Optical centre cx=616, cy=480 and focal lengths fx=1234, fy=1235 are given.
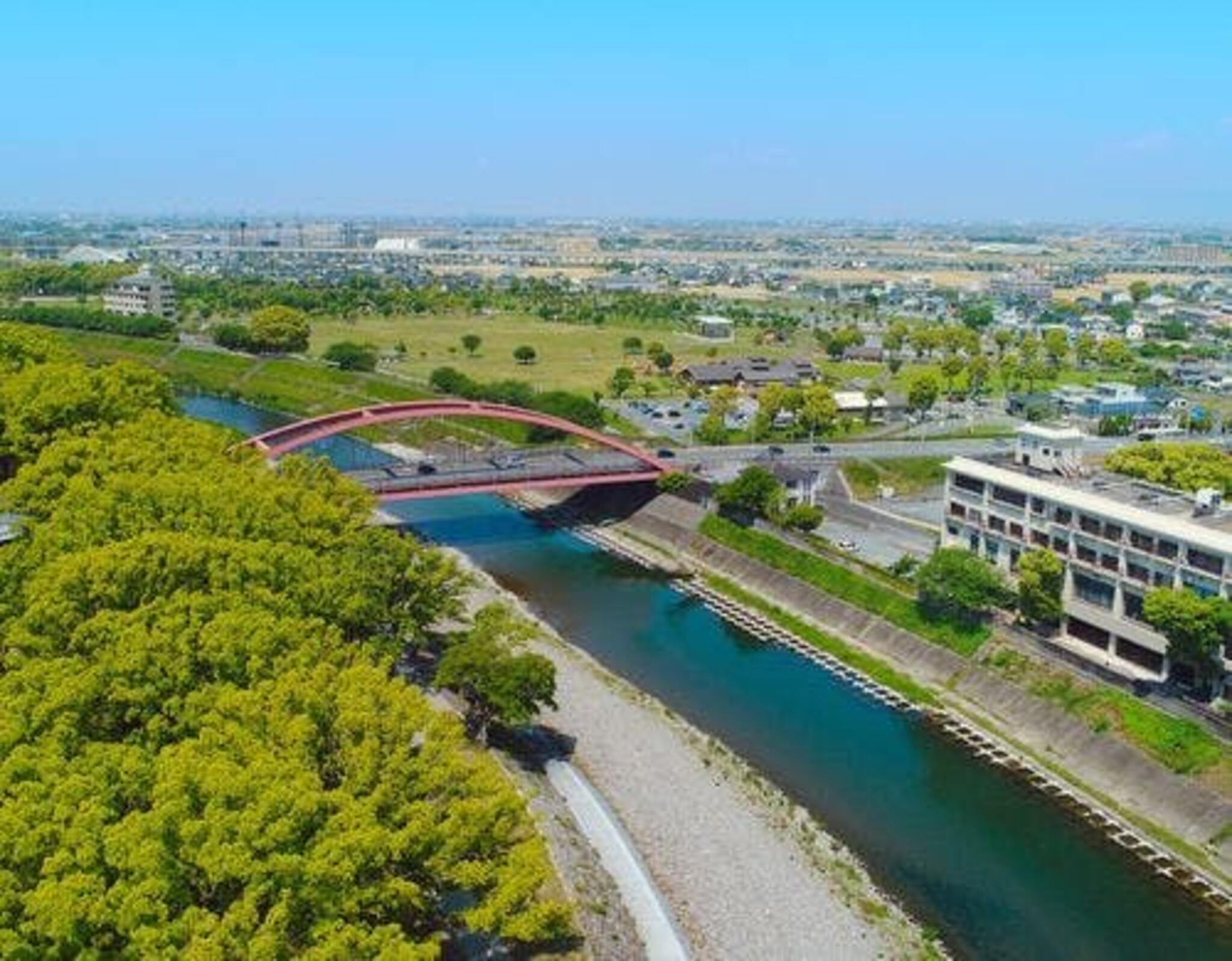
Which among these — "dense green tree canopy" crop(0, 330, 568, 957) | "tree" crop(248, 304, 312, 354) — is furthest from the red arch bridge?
"tree" crop(248, 304, 312, 354)

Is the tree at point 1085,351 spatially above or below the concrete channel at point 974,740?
above

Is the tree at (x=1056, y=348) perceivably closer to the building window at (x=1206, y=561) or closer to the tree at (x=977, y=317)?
the tree at (x=977, y=317)

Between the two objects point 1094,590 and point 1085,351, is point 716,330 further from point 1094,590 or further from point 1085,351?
point 1094,590

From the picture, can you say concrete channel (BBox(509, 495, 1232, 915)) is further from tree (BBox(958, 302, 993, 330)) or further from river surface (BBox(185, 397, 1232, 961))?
tree (BBox(958, 302, 993, 330))

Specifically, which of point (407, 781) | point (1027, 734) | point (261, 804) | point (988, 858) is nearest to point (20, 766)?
point (261, 804)

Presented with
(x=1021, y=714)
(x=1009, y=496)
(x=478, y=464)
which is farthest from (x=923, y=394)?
(x=1021, y=714)

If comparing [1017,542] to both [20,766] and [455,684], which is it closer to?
[455,684]

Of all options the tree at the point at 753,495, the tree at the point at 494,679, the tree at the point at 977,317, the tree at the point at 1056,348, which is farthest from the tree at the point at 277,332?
the tree at the point at 494,679
